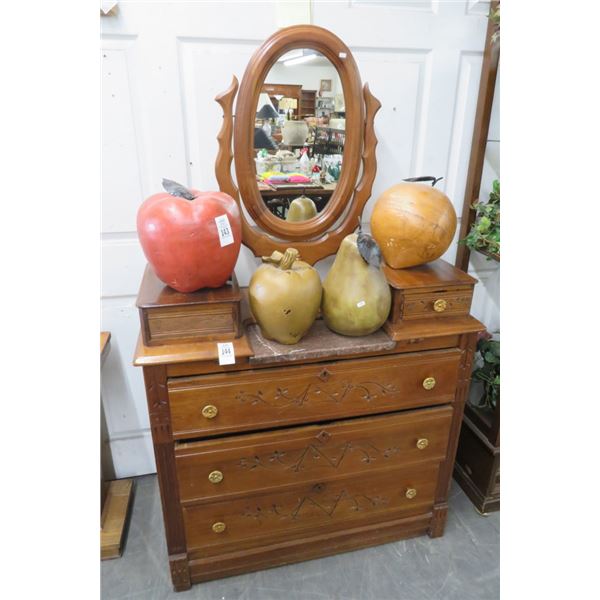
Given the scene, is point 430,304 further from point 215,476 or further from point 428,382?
point 215,476

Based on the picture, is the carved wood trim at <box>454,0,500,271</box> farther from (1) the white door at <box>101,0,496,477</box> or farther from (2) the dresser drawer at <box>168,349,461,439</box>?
(2) the dresser drawer at <box>168,349,461,439</box>

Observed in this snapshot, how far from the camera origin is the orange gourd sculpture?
1305mm

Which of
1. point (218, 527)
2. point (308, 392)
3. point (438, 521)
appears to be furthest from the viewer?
point (438, 521)

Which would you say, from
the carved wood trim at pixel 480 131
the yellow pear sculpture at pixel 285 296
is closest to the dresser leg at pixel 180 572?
the yellow pear sculpture at pixel 285 296

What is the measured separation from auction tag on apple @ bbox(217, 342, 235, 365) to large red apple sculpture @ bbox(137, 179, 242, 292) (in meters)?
0.19

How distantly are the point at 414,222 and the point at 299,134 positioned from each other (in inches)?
17.8

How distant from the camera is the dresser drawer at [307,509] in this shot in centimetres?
144

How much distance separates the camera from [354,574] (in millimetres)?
1580

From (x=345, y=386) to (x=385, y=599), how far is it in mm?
797

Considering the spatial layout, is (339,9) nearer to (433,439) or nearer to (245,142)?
(245,142)

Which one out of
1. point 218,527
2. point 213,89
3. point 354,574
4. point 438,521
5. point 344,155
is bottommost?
point 354,574

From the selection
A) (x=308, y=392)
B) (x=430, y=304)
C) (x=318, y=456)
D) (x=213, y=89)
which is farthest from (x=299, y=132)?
(x=318, y=456)

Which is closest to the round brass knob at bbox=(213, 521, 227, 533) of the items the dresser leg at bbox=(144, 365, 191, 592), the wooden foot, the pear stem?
the dresser leg at bbox=(144, 365, 191, 592)

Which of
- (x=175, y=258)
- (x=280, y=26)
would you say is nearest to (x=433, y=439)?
(x=175, y=258)
